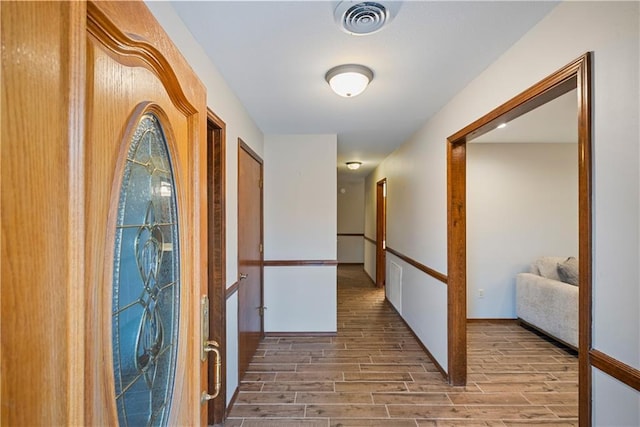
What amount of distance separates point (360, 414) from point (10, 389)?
2229mm

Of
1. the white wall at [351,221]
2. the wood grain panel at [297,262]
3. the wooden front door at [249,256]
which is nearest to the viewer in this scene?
the wooden front door at [249,256]

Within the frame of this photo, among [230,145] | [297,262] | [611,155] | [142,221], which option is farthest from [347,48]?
[297,262]

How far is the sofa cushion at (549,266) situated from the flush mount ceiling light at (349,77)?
336cm

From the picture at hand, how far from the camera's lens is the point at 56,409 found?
48 cm

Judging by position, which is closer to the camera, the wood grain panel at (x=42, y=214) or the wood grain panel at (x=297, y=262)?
the wood grain panel at (x=42, y=214)

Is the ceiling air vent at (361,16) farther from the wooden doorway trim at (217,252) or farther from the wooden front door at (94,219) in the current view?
the wooden doorway trim at (217,252)

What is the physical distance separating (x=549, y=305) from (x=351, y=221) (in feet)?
18.8

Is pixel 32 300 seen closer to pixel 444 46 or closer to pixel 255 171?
pixel 444 46

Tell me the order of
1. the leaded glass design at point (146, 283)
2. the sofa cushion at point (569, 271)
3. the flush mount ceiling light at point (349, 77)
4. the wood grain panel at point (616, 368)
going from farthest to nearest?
the sofa cushion at point (569, 271)
the flush mount ceiling light at point (349, 77)
the wood grain panel at point (616, 368)
the leaded glass design at point (146, 283)

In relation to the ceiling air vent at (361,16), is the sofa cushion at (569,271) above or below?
below

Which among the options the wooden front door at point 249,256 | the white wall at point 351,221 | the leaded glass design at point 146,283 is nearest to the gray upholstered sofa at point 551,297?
the wooden front door at point 249,256

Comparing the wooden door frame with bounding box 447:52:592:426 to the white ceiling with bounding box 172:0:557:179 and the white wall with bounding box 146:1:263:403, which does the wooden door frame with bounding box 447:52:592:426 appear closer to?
the white ceiling with bounding box 172:0:557:179

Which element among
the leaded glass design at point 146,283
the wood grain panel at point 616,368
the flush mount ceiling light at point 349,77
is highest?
the flush mount ceiling light at point 349,77

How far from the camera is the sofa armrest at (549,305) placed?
10.2 feet
